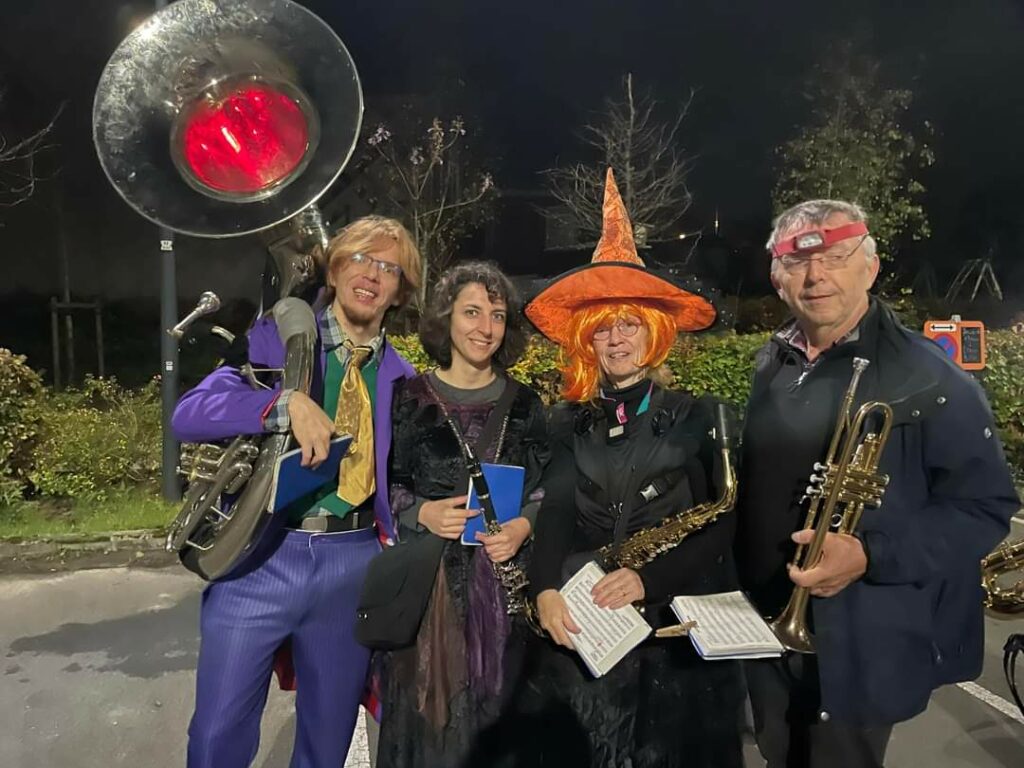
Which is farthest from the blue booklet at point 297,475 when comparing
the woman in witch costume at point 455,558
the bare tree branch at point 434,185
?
the bare tree branch at point 434,185

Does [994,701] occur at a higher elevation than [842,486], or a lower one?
lower

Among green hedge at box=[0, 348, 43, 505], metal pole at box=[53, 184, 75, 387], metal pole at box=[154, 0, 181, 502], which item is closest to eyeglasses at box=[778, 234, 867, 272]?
metal pole at box=[154, 0, 181, 502]

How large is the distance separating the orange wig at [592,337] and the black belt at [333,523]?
0.80 meters

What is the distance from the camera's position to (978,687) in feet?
13.0

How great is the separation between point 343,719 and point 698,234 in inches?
439

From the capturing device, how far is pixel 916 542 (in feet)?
6.06

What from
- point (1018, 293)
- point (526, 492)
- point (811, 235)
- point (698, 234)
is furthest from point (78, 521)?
point (1018, 293)

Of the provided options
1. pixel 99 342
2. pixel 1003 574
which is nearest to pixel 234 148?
pixel 1003 574

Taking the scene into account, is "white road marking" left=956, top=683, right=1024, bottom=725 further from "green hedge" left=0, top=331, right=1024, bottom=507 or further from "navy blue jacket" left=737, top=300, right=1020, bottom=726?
"green hedge" left=0, top=331, right=1024, bottom=507

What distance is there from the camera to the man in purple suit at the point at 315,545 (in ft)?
7.06

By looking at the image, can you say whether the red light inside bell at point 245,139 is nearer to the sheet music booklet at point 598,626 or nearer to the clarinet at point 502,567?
the clarinet at point 502,567

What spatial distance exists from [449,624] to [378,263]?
1180 mm

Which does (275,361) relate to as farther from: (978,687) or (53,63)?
(53,63)

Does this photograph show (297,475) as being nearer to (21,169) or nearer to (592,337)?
(592,337)
